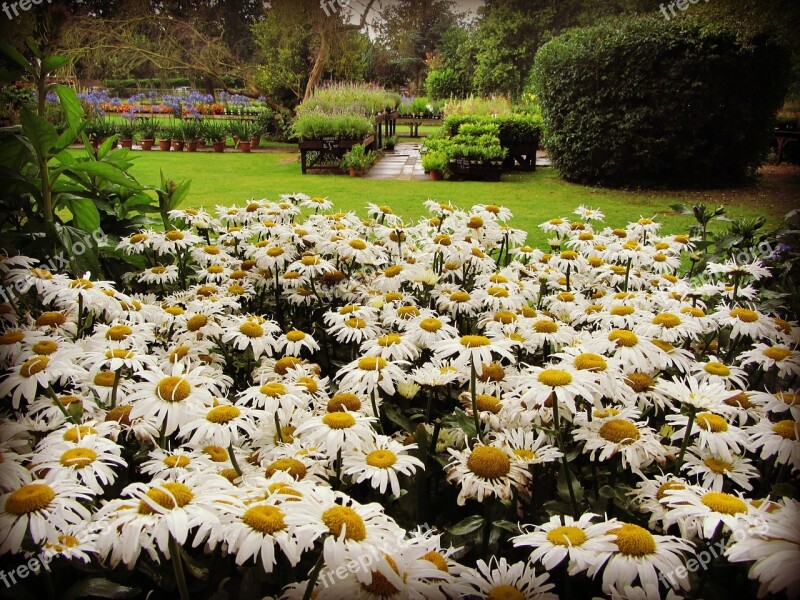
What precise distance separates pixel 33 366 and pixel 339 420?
28.3 inches

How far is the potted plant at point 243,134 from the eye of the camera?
1405cm

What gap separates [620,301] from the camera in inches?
81.6

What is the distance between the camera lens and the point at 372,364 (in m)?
1.52

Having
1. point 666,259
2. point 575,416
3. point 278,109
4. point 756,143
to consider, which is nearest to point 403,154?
point 278,109

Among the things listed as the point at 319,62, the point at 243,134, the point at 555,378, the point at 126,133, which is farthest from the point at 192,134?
the point at 555,378

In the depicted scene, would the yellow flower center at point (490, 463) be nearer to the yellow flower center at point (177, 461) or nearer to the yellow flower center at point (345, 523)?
the yellow flower center at point (345, 523)

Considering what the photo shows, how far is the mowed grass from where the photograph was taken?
661 cm

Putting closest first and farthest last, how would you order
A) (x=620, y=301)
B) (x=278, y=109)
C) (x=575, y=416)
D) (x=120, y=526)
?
(x=120, y=526), (x=575, y=416), (x=620, y=301), (x=278, y=109)

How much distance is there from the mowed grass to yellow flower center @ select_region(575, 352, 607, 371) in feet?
11.7

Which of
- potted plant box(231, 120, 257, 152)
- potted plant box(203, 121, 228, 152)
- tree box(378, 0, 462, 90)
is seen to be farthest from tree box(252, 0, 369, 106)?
potted plant box(203, 121, 228, 152)

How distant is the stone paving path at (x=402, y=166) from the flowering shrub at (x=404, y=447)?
286 inches

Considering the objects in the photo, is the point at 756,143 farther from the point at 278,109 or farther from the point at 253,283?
the point at 278,109

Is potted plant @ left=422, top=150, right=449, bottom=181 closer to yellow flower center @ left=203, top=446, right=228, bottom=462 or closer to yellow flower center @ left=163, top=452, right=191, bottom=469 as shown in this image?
yellow flower center @ left=203, top=446, right=228, bottom=462

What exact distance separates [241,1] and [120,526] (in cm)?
1771
